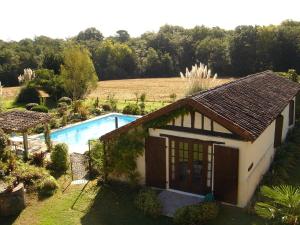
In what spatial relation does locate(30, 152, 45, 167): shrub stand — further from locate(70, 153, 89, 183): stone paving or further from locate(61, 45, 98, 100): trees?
locate(61, 45, 98, 100): trees

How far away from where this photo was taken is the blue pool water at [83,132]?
23.3 metres

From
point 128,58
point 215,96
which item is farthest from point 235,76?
point 215,96

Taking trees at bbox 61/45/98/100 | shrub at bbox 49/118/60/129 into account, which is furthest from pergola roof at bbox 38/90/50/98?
shrub at bbox 49/118/60/129

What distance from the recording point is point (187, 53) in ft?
245

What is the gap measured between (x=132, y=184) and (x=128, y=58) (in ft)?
202

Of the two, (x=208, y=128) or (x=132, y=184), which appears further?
(x=132, y=184)

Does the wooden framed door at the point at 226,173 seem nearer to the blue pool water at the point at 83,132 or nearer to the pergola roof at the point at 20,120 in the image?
the pergola roof at the point at 20,120

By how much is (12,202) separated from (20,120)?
19.9 ft

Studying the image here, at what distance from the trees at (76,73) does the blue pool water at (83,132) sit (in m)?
6.84

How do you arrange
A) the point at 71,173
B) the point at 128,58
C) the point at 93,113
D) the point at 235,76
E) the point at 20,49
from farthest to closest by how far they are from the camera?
the point at 128,58, the point at 20,49, the point at 235,76, the point at 93,113, the point at 71,173

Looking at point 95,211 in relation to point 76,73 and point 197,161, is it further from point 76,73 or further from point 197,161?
point 76,73

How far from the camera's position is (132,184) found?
14484 mm

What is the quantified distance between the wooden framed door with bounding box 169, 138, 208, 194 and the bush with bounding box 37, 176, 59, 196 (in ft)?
16.1

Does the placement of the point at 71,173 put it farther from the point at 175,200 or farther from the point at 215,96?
the point at 215,96
